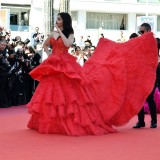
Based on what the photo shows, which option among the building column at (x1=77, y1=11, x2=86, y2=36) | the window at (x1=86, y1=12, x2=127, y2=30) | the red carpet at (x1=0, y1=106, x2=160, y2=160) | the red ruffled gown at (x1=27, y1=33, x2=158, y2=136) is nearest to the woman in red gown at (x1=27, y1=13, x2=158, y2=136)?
the red ruffled gown at (x1=27, y1=33, x2=158, y2=136)

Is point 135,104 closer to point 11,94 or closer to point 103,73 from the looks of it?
point 103,73

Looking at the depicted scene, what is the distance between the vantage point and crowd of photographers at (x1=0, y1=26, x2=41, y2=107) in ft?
40.5

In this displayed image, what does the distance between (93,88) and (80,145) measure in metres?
1.47

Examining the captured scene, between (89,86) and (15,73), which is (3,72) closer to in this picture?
(15,73)

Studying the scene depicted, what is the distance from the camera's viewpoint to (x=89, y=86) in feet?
26.0

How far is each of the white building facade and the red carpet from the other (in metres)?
29.6

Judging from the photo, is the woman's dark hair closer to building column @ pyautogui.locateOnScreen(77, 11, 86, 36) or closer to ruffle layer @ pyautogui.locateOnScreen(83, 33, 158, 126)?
ruffle layer @ pyautogui.locateOnScreen(83, 33, 158, 126)

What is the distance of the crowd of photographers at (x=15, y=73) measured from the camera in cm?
1234

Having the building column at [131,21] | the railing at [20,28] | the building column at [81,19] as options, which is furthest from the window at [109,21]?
the railing at [20,28]

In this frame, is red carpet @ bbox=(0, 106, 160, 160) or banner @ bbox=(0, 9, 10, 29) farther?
banner @ bbox=(0, 9, 10, 29)

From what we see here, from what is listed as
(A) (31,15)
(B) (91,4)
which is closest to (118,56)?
(A) (31,15)

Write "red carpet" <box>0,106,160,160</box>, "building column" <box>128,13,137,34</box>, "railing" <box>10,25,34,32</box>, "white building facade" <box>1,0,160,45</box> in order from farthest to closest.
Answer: "building column" <box>128,13,137,34</box> → "white building facade" <box>1,0,160,45</box> → "railing" <box>10,25,34,32</box> → "red carpet" <box>0,106,160,160</box>

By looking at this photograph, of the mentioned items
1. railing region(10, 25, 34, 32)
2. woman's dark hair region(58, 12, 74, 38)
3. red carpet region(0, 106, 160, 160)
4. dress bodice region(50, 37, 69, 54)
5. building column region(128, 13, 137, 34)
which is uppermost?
building column region(128, 13, 137, 34)

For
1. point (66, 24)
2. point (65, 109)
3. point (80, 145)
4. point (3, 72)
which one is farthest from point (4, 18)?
point (80, 145)
